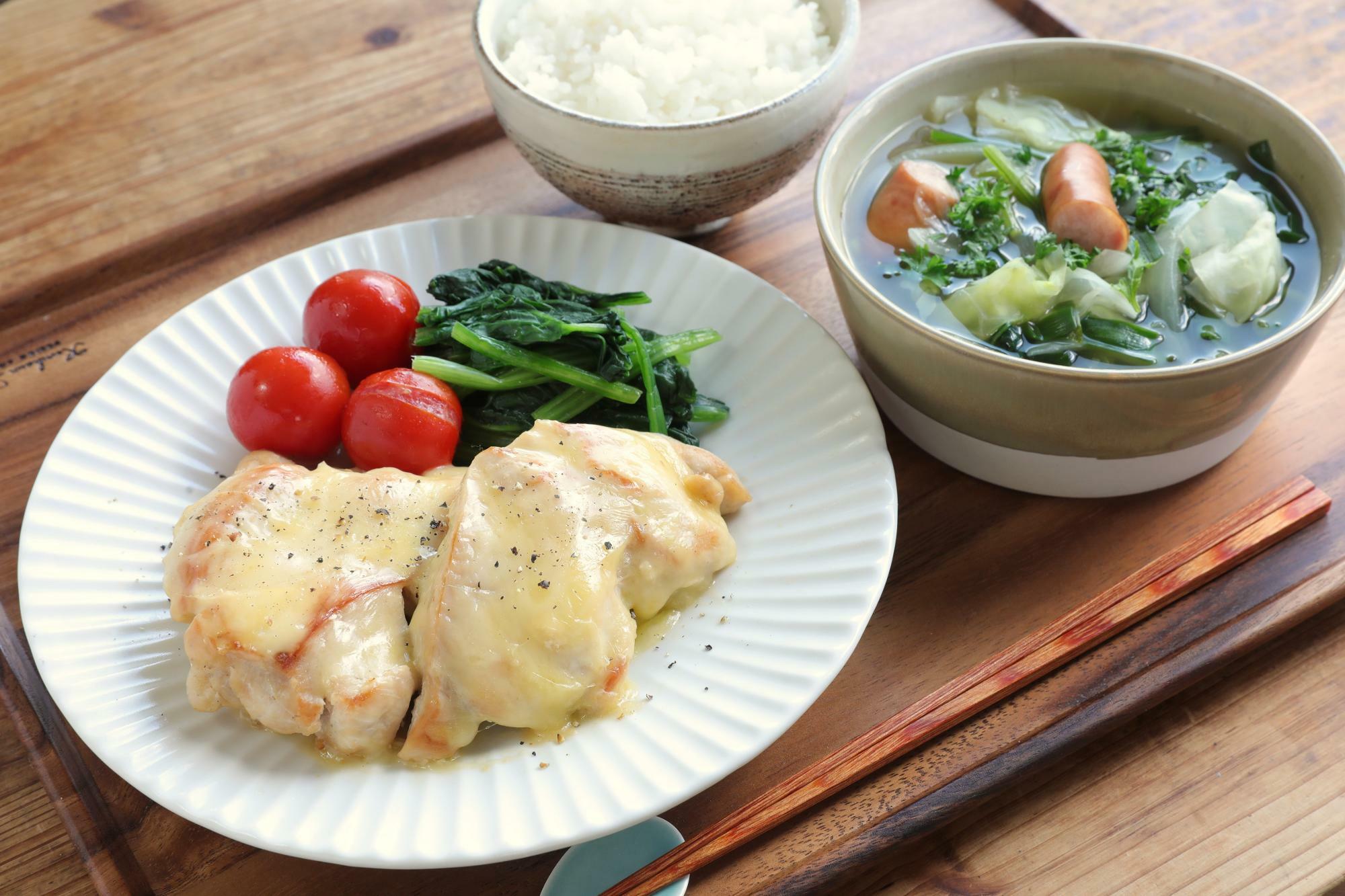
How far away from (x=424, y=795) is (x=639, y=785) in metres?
0.41

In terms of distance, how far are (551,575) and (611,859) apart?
0.55m

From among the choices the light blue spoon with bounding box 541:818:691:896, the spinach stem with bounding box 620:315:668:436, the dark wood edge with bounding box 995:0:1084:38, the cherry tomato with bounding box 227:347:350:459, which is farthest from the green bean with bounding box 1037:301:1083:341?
the cherry tomato with bounding box 227:347:350:459

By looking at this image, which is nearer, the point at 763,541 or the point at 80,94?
the point at 763,541

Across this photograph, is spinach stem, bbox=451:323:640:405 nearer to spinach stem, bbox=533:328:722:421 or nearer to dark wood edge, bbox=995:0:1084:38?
spinach stem, bbox=533:328:722:421

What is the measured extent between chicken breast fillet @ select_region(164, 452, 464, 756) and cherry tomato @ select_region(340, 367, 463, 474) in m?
0.26

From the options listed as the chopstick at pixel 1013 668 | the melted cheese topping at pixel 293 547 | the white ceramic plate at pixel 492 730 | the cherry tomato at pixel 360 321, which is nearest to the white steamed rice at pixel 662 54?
the white ceramic plate at pixel 492 730

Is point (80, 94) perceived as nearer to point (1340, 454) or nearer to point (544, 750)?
point (544, 750)

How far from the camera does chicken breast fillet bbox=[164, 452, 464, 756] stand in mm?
2018

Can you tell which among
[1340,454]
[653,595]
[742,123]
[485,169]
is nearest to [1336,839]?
[1340,454]

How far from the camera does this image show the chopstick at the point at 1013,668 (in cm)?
Answer: 198

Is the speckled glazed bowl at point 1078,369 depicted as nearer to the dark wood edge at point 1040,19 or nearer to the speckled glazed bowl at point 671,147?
the speckled glazed bowl at point 671,147

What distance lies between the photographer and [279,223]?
3.45 metres

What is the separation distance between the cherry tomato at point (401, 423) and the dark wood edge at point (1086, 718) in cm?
127

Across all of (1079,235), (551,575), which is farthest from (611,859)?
(1079,235)
